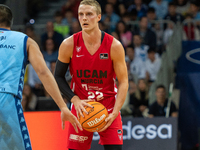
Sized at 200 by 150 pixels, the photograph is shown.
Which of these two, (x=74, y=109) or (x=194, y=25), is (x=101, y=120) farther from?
(x=194, y=25)

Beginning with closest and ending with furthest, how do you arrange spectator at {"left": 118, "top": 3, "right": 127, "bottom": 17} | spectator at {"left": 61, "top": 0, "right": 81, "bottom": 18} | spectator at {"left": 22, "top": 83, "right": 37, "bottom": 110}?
spectator at {"left": 22, "top": 83, "right": 37, "bottom": 110}, spectator at {"left": 118, "top": 3, "right": 127, "bottom": 17}, spectator at {"left": 61, "top": 0, "right": 81, "bottom": 18}

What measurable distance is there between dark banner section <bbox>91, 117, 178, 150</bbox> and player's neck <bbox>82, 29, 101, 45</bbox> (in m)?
2.92

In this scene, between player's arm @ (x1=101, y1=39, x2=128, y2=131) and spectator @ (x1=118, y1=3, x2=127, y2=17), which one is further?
spectator @ (x1=118, y1=3, x2=127, y2=17)

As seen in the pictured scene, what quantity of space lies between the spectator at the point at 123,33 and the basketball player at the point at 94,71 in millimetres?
6124

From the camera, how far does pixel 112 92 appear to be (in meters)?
4.72

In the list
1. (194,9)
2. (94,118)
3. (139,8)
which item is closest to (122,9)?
(139,8)

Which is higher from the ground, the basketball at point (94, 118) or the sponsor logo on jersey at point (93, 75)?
the sponsor logo on jersey at point (93, 75)

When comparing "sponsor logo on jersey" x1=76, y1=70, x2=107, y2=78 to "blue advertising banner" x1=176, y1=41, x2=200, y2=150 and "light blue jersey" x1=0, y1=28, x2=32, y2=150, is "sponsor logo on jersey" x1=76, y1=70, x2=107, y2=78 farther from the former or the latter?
"blue advertising banner" x1=176, y1=41, x2=200, y2=150

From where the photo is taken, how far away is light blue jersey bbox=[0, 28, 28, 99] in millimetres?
3422

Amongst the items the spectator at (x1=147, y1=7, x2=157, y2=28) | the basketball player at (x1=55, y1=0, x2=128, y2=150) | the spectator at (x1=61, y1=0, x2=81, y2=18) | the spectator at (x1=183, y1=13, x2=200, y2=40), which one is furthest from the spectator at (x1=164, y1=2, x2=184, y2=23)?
the basketball player at (x1=55, y1=0, x2=128, y2=150)

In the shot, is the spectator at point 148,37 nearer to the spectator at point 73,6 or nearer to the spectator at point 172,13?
the spectator at point 172,13

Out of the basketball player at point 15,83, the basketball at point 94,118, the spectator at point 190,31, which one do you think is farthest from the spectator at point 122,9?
the basketball player at point 15,83

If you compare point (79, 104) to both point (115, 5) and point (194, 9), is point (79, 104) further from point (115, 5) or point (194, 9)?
point (115, 5)

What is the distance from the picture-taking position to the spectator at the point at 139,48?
10375 millimetres
